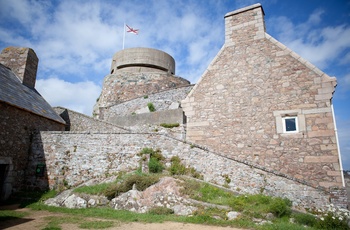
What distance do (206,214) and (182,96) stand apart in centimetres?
1086

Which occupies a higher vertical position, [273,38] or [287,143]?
[273,38]

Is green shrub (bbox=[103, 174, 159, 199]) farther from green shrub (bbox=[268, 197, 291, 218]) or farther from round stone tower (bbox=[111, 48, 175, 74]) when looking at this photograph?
round stone tower (bbox=[111, 48, 175, 74])

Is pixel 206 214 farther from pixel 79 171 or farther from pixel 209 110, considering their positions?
pixel 79 171

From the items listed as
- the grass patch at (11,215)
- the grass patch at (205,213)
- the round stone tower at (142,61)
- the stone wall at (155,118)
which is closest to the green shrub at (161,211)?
the grass patch at (205,213)

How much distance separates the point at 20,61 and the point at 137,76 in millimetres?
8757

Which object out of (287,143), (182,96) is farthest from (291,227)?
(182,96)

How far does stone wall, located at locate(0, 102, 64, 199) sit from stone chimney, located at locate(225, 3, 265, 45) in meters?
10.9

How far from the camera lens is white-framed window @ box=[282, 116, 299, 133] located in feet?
28.9

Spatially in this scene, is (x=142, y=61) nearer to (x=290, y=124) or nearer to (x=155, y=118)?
(x=155, y=118)

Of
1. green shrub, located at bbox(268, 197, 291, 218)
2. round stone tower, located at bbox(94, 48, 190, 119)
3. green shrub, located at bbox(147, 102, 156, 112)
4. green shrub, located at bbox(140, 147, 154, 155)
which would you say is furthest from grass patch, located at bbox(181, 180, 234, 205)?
round stone tower, located at bbox(94, 48, 190, 119)

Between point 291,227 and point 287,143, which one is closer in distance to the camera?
point 291,227

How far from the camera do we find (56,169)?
1059 centimetres

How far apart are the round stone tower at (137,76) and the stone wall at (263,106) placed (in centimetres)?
898

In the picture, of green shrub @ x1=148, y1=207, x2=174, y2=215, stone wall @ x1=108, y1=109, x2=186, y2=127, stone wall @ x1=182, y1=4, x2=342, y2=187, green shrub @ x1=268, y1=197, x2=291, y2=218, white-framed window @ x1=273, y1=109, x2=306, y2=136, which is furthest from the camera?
stone wall @ x1=108, y1=109, x2=186, y2=127
